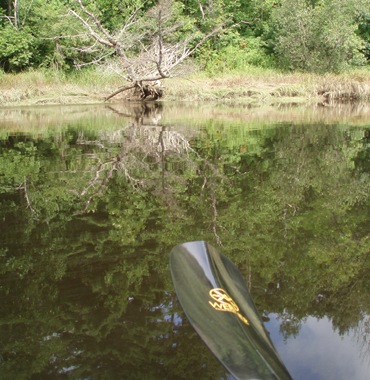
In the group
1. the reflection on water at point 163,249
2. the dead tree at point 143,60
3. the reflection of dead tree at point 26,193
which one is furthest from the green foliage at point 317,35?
the reflection of dead tree at point 26,193

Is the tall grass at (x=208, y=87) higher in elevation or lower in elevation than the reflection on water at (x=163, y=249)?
higher

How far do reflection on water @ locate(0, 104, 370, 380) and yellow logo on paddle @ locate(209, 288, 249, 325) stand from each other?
270 mm

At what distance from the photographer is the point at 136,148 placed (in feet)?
23.5

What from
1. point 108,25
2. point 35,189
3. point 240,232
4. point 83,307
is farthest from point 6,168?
point 108,25

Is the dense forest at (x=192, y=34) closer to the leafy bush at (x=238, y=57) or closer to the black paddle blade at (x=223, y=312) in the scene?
the leafy bush at (x=238, y=57)

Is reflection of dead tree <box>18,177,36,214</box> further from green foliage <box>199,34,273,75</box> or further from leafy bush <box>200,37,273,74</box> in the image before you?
leafy bush <box>200,37,273,74</box>

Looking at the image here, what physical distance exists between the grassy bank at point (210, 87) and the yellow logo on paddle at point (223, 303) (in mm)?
15963

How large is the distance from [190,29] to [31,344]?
23.7m

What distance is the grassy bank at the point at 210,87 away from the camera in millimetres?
17469

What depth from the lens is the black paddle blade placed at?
145cm

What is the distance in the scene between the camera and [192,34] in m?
21.7

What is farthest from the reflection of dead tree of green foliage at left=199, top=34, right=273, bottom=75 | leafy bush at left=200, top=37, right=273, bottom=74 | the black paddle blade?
leafy bush at left=200, top=37, right=273, bottom=74

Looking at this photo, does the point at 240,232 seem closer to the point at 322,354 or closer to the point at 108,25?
the point at 322,354

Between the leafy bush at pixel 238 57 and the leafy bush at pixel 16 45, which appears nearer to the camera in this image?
the leafy bush at pixel 16 45
